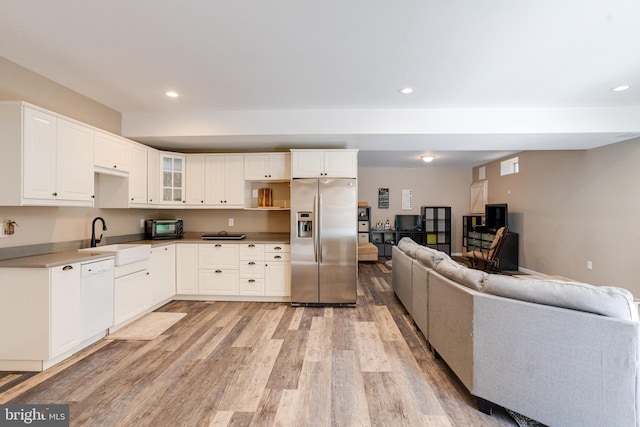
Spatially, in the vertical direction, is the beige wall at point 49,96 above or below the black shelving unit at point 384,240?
above

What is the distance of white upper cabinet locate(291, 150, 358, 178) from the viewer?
369cm

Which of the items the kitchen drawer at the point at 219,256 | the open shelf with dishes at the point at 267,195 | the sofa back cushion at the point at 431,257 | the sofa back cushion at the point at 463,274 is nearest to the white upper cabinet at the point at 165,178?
the kitchen drawer at the point at 219,256

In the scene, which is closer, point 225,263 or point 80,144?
point 80,144

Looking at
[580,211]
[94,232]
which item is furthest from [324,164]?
[580,211]

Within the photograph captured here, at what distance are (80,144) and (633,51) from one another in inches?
195

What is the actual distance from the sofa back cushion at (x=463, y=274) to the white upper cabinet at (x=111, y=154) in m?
3.67

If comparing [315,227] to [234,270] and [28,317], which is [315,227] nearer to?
[234,270]

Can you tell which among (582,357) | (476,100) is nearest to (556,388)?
(582,357)

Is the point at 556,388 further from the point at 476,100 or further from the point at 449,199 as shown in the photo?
the point at 449,199

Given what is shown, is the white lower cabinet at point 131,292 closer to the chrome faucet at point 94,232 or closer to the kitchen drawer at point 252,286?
the chrome faucet at point 94,232

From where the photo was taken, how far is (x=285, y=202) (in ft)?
14.3

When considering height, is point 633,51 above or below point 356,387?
above

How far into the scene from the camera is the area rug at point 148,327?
2.84 metres

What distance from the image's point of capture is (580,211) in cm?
464
